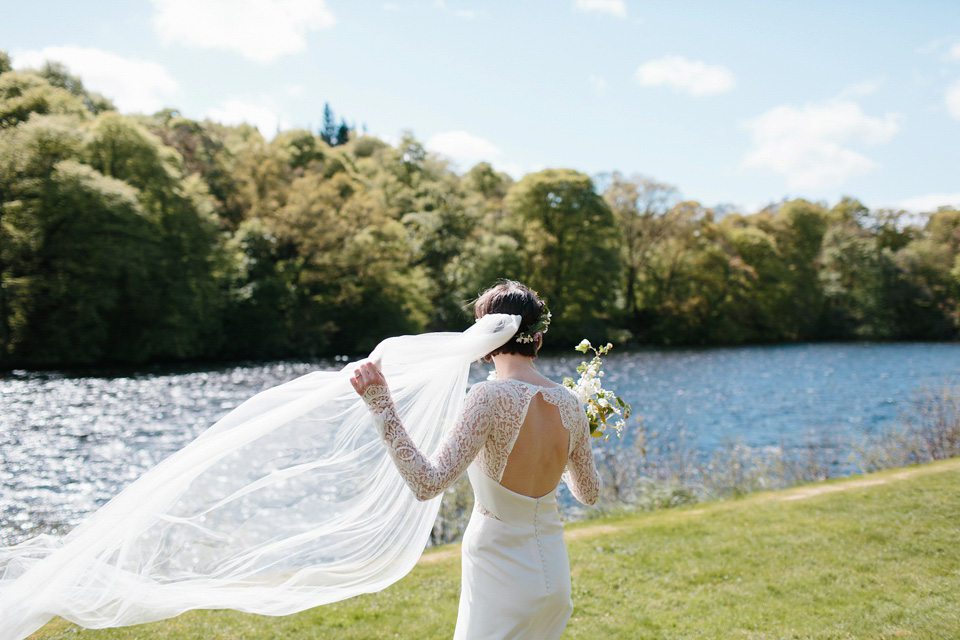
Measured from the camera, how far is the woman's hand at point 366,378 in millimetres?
2830

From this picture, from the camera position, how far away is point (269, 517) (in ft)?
11.7

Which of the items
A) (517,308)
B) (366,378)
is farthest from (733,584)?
(366,378)

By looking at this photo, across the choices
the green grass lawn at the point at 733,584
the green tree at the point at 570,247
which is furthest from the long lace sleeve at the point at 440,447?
the green tree at the point at 570,247

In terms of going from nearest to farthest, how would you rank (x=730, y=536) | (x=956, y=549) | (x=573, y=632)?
(x=573, y=632)
(x=956, y=549)
(x=730, y=536)

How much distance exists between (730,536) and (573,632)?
3377 mm

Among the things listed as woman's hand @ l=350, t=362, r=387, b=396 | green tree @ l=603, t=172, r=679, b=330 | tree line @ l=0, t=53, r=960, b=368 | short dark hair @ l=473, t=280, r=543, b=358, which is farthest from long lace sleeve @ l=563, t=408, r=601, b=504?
green tree @ l=603, t=172, r=679, b=330

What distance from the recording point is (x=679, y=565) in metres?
7.06

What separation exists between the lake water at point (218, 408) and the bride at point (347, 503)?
7.94m

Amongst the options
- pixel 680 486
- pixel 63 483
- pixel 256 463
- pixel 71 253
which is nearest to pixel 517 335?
pixel 256 463

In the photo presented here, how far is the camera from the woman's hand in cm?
283

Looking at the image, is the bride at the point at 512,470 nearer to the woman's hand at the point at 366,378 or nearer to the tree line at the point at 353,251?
the woman's hand at the point at 366,378

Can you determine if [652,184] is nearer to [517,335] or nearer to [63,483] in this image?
[63,483]

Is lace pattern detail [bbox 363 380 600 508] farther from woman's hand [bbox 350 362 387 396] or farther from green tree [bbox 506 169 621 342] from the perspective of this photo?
green tree [bbox 506 169 621 342]

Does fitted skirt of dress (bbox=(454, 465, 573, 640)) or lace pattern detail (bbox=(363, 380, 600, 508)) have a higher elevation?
lace pattern detail (bbox=(363, 380, 600, 508))
